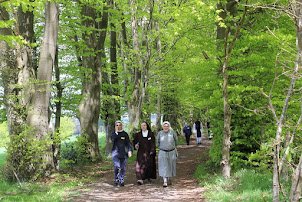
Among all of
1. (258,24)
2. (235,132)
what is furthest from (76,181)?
(258,24)

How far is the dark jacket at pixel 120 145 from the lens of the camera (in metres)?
8.66

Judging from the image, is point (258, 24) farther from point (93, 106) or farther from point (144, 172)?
point (93, 106)

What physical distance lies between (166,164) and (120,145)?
1499 mm

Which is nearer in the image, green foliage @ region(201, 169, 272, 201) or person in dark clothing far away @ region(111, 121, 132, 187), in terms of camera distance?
green foliage @ region(201, 169, 272, 201)

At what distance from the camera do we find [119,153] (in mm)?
8648

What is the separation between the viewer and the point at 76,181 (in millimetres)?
Answer: 9070

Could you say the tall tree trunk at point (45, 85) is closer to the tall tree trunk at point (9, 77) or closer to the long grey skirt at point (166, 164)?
the tall tree trunk at point (9, 77)

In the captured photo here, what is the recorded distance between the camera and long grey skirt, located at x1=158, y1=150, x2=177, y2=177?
8.42m

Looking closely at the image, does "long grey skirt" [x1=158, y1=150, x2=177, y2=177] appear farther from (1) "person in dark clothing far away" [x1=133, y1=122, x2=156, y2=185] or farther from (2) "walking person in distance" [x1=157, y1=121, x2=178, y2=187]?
(1) "person in dark clothing far away" [x1=133, y1=122, x2=156, y2=185]

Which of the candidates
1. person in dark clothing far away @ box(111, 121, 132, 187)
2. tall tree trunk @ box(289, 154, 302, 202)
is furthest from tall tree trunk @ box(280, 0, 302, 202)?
person in dark clothing far away @ box(111, 121, 132, 187)

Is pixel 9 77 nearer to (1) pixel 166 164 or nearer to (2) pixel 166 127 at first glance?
(2) pixel 166 127

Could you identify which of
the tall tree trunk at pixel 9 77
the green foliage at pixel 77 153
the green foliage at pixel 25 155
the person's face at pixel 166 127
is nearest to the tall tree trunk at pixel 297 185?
the person's face at pixel 166 127

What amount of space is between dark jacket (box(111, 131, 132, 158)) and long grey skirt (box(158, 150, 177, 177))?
1.06 metres

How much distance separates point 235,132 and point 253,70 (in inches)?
86.4
